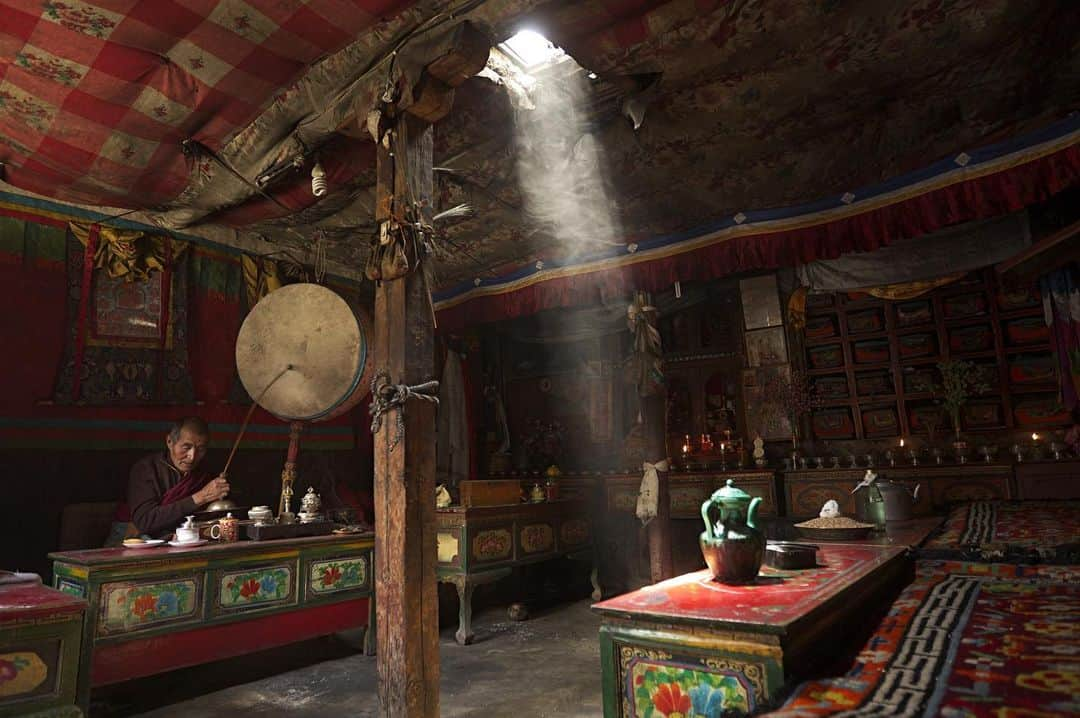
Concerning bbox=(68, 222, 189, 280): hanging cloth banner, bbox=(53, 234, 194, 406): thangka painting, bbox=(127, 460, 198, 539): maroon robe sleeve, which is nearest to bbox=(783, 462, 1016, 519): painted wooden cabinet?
bbox=(127, 460, 198, 539): maroon robe sleeve

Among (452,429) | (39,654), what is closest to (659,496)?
(452,429)

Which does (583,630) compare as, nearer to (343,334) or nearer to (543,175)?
(343,334)

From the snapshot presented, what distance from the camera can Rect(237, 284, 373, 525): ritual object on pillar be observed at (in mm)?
4297

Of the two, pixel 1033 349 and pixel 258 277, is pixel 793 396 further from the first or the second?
pixel 258 277

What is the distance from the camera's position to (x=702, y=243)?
543 centimetres

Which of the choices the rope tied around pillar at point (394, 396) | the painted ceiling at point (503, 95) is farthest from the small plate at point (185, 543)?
the painted ceiling at point (503, 95)

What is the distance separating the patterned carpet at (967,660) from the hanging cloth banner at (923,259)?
4.11m

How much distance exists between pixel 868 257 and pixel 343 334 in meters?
5.01

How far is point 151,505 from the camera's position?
4430 mm

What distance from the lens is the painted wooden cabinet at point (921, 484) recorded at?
206 inches

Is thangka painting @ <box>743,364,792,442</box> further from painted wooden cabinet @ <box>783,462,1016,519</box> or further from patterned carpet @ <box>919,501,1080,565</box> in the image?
patterned carpet @ <box>919,501,1080,565</box>

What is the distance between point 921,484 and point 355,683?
525 centimetres

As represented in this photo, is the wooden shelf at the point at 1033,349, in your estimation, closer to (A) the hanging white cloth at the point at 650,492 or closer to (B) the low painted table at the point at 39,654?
(A) the hanging white cloth at the point at 650,492

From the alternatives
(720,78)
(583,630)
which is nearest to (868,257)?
(720,78)
